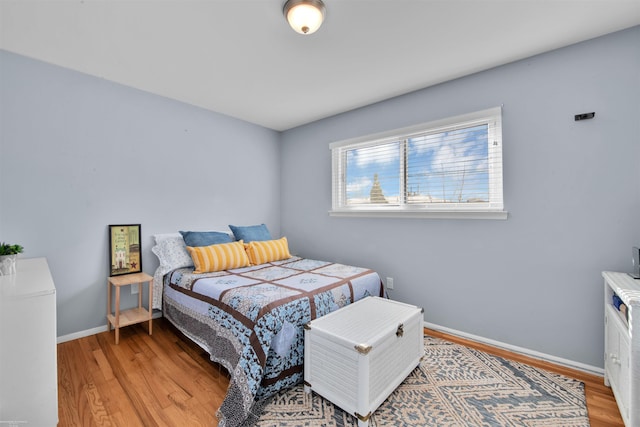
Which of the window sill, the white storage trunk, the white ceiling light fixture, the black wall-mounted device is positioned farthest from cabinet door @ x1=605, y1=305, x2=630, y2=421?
the white ceiling light fixture

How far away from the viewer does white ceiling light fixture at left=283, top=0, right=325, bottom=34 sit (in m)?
A: 1.64

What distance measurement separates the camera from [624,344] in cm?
148

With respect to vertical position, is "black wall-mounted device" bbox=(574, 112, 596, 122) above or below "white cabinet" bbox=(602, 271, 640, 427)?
above

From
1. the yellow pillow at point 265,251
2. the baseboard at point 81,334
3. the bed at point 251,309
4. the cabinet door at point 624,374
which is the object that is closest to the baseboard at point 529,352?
the cabinet door at point 624,374

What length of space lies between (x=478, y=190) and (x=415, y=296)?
122cm

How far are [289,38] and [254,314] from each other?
1.95m

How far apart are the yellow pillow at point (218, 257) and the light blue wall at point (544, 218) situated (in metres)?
1.69

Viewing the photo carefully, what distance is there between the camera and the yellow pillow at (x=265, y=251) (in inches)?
124

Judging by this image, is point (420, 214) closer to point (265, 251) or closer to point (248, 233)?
point (265, 251)

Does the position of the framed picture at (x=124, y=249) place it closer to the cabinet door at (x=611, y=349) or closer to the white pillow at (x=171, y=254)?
the white pillow at (x=171, y=254)

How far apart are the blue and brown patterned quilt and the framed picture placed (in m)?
0.45

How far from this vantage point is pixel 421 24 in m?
1.87

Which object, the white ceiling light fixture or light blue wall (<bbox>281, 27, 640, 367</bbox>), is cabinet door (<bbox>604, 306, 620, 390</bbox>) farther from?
the white ceiling light fixture

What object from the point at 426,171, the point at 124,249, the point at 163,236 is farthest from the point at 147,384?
the point at 426,171
